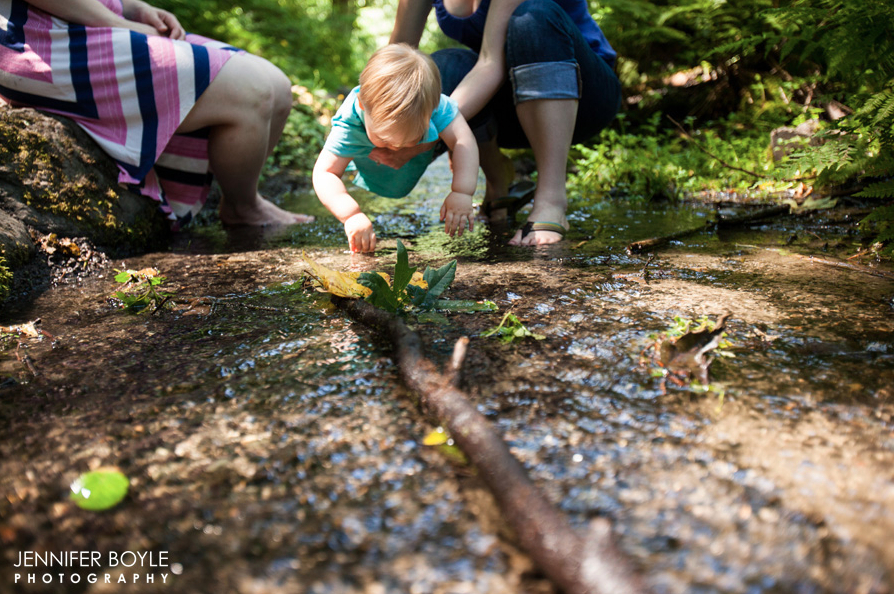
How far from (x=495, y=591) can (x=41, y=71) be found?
277cm

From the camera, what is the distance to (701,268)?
2016 mm

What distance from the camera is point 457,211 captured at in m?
2.51

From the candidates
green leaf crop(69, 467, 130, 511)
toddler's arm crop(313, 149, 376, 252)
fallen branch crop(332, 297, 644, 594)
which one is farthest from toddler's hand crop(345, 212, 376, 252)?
green leaf crop(69, 467, 130, 511)

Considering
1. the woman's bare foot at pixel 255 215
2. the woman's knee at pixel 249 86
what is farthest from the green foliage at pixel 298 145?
the woman's knee at pixel 249 86

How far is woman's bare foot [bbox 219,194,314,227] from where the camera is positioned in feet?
10.8

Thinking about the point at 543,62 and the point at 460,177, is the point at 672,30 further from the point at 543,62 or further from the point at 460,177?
the point at 460,177

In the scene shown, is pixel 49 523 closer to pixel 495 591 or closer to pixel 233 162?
pixel 495 591

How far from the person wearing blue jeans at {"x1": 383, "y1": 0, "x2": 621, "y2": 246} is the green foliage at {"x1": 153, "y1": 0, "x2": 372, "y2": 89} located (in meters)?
6.22

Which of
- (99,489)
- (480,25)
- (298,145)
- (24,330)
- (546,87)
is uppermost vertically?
(480,25)

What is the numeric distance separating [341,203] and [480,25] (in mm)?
1301

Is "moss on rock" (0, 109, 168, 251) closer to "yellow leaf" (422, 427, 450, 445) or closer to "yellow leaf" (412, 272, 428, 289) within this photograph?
"yellow leaf" (412, 272, 428, 289)

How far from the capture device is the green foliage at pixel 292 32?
8.85 m

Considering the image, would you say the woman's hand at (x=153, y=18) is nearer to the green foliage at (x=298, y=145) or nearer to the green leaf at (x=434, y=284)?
the green leaf at (x=434, y=284)

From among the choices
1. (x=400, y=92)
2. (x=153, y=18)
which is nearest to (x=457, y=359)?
(x=400, y=92)
